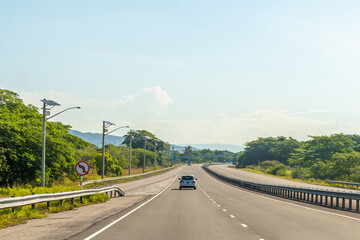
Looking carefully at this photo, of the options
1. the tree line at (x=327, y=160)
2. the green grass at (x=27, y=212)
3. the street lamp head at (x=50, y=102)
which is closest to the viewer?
the green grass at (x=27, y=212)

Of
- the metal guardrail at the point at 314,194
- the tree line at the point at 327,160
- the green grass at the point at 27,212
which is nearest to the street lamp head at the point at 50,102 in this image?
the green grass at the point at 27,212

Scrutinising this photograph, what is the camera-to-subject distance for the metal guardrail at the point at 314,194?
23542mm

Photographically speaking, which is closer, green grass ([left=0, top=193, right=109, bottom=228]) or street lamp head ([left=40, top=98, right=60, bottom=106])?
green grass ([left=0, top=193, right=109, bottom=228])

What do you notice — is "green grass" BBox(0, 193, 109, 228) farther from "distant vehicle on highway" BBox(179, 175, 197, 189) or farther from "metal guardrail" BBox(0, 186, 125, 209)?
"distant vehicle on highway" BBox(179, 175, 197, 189)

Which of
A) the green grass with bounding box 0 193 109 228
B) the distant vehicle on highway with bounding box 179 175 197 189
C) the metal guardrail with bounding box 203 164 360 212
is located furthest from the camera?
the distant vehicle on highway with bounding box 179 175 197 189

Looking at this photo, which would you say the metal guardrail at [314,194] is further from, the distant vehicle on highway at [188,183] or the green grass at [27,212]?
the green grass at [27,212]

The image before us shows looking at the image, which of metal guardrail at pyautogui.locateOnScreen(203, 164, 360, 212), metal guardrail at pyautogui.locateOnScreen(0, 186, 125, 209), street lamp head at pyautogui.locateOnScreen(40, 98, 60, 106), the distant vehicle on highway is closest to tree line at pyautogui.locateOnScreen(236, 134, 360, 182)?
metal guardrail at pyautogui.locateOnScreen(203, 164, 360, 212)

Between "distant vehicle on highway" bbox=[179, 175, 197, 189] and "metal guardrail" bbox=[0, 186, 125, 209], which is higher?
"metal guardrail" bbox=[0, 186, 125, 209]

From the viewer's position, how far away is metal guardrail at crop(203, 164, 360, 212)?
77.2 ft

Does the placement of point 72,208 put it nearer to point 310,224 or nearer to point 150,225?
point 150,225

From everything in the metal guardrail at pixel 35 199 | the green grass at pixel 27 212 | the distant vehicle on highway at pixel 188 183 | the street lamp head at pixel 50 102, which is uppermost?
the street lamp head at pixel 50 102

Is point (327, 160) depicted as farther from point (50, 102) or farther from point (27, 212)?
point (27, 212)

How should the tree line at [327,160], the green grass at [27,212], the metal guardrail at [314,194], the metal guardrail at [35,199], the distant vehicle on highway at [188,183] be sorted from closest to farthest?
the metal guardrail at [35,199], the green grass at [27,212], the metal guardrail at [314,194], the distant vehicle on highway at [188,183], the tree line at [327,160]

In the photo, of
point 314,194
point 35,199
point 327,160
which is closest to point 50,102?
point 35,199
